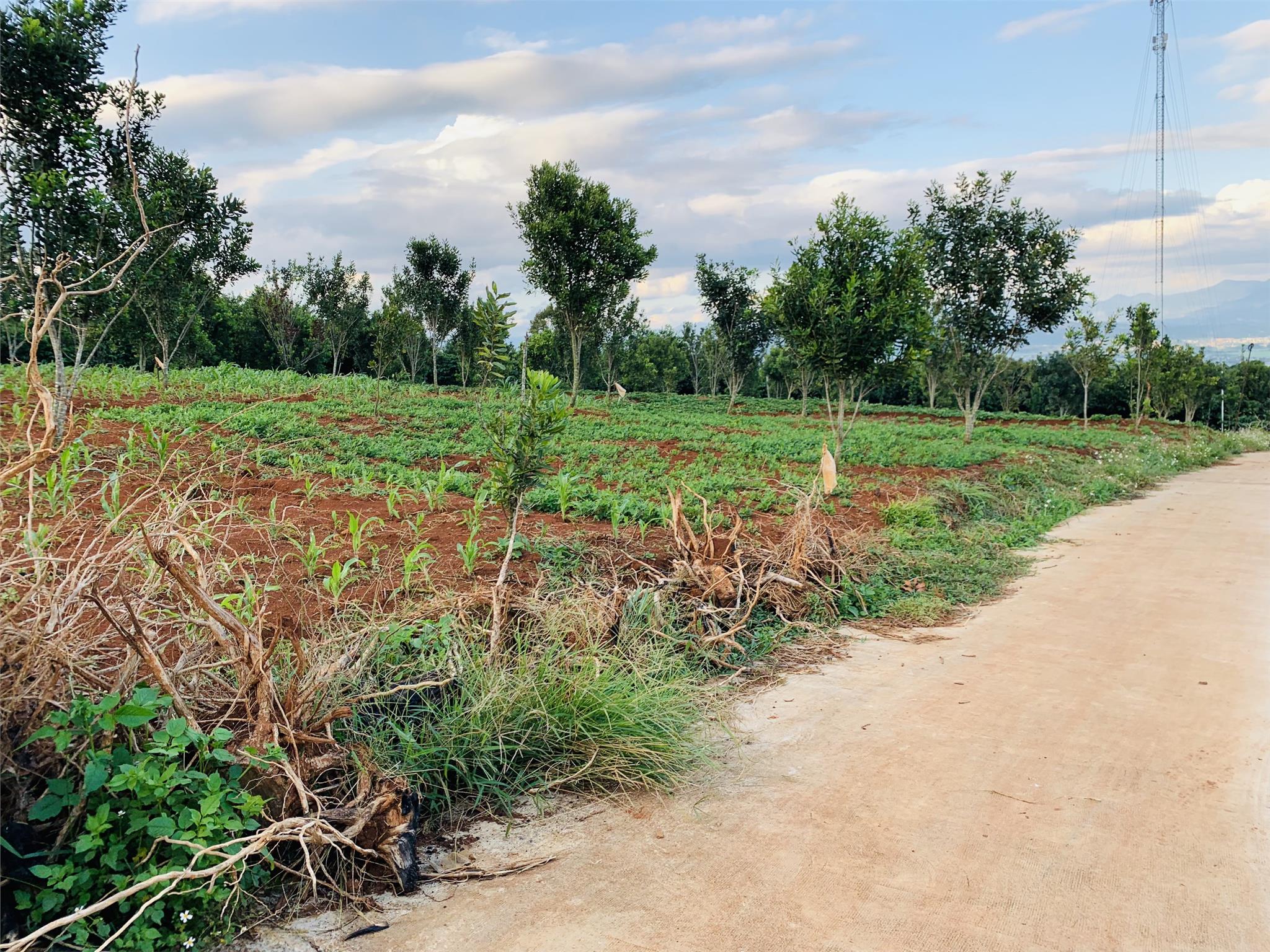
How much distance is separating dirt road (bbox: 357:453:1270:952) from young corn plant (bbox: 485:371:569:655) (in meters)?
1.93

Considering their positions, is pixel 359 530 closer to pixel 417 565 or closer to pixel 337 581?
pixel 417 565

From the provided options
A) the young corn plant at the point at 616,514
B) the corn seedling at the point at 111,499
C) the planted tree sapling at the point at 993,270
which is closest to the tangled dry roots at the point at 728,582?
the young corn plant at the point at 616,514

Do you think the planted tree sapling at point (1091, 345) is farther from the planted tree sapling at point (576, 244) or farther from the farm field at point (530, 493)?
the planted tree sapling at point (576, 244)

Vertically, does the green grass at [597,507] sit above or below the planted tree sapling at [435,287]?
below

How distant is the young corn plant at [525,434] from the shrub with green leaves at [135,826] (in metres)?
2.22

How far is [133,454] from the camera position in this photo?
311 inches

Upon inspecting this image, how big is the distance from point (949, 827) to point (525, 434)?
3.07 metres

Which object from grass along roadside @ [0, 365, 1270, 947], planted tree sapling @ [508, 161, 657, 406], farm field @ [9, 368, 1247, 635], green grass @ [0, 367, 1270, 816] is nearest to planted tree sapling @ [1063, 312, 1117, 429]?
green grass @ [0, 367, 1270, 816]

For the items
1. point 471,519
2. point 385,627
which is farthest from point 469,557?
point 385,627

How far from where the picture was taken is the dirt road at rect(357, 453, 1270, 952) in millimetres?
2729

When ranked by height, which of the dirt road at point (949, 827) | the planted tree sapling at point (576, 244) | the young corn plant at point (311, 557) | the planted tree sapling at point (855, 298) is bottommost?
the dirt road at point (949, 827)

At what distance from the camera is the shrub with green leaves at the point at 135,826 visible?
2.47m

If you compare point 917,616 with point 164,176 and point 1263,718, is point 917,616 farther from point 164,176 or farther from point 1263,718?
point 164,176

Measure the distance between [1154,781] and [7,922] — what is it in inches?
171
